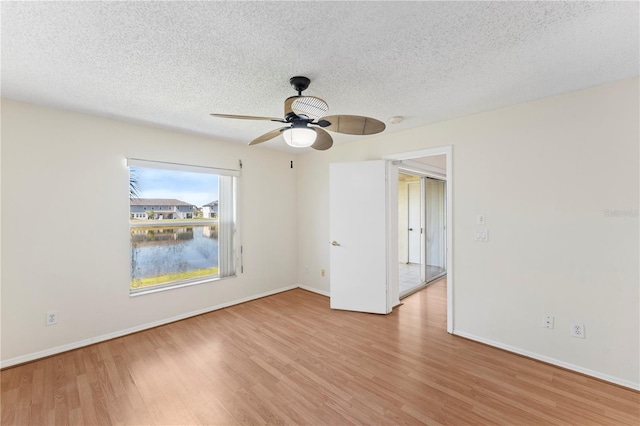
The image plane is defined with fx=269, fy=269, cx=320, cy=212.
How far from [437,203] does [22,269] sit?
20.2 ft

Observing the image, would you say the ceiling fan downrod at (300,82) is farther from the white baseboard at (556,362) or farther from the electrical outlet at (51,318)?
the electrical outlet at (51,318)

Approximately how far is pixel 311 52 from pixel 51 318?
3.44 metres

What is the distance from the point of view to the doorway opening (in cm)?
469

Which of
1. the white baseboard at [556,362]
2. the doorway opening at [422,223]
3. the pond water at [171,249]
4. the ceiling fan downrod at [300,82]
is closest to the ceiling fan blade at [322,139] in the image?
the ceiling fan downrod at [300,82]

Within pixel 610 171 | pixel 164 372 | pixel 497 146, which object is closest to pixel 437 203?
pixel 497 146

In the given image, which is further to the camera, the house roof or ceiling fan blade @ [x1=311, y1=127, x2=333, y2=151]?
the house roof

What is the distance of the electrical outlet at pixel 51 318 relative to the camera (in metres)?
2.63

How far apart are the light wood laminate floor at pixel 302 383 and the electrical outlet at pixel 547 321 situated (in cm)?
34

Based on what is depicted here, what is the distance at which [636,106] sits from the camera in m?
2.11

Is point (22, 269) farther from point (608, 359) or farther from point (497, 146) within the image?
point (608, 359)

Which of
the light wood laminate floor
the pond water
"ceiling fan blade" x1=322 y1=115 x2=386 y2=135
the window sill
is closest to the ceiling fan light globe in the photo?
"ceiling fan blade" x1=322 y1=115 x2=386 y2=135

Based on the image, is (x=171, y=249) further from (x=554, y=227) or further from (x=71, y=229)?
(x=554, y=227)

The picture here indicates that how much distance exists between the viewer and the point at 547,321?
2480 millimetres

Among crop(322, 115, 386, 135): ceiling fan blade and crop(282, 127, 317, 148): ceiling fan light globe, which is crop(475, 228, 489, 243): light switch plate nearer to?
crop(322, 115, 386, 135): ceiling fan blade
